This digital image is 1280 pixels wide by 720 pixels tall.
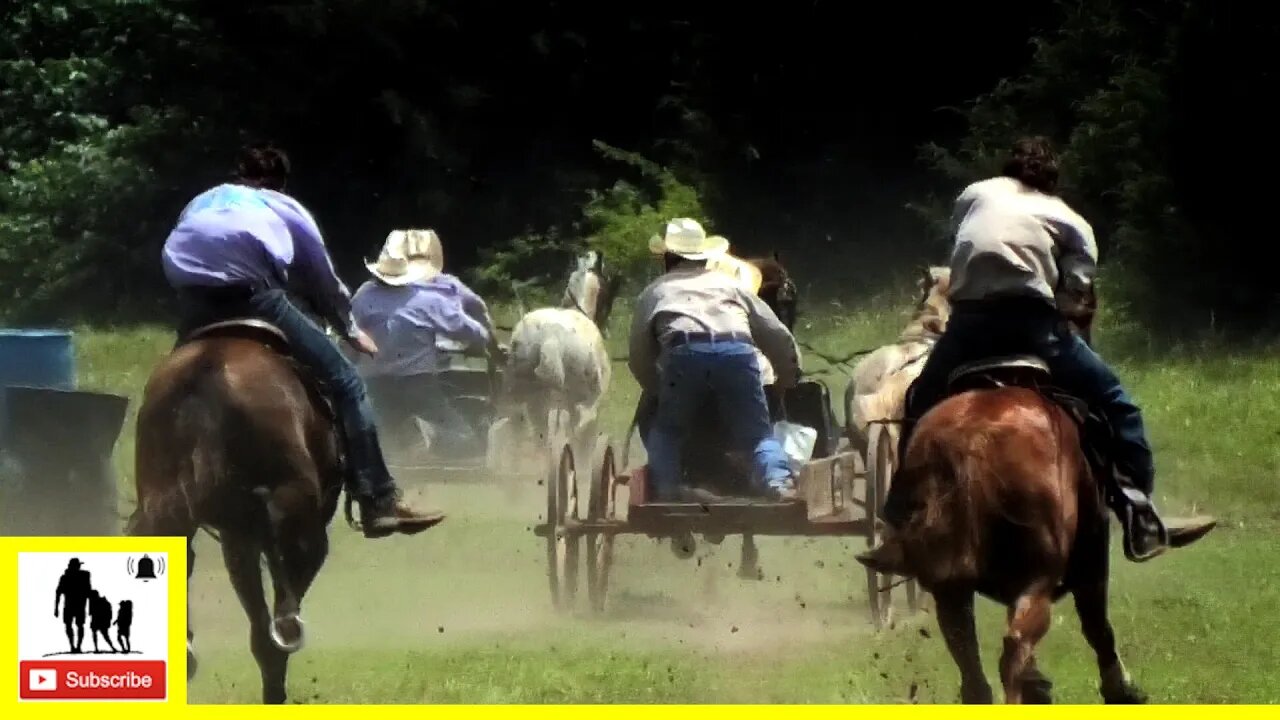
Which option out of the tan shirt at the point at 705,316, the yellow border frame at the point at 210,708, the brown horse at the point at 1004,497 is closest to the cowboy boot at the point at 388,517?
the yellow border frame at the point at 210,708

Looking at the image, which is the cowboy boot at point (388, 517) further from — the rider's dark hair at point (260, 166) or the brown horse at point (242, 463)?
the rider's dark hair at point (260, 166)

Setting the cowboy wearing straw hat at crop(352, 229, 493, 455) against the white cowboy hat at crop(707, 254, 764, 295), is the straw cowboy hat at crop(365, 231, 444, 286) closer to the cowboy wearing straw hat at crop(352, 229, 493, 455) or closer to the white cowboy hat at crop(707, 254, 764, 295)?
the cowboy wearing straw hat at crop(352, 229, 493, 455)

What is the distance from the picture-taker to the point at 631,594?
42.0ft

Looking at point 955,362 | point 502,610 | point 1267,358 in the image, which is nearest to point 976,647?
point 955,362

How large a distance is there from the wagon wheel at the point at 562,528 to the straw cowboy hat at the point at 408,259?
2.92 metres

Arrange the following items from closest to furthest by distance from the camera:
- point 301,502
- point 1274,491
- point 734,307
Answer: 1. point 301,502
2. point 734,307
3. point 1274,491

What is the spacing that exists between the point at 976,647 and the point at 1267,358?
8.82 metres

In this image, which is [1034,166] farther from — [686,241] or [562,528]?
[562,528]

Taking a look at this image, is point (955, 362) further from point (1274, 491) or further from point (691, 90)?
point (691, 90)

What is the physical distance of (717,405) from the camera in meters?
11.8

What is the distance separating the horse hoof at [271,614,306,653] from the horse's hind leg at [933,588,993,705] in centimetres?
252

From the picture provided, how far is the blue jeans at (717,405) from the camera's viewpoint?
38.3 ft

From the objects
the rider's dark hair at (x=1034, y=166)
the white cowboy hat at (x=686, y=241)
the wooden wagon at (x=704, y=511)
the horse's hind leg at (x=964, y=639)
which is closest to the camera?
the horse's hind leg at (x=964, y=639)

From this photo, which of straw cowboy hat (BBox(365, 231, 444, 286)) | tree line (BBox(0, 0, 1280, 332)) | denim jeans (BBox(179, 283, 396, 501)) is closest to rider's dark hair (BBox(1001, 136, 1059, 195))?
denim jeans (BBox(179, 283, 396, 501))
